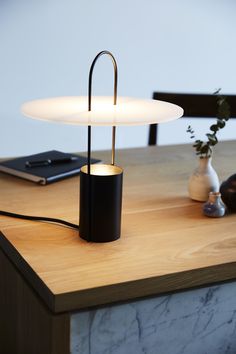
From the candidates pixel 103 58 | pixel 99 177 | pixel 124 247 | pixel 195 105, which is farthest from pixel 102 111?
pixel 103 58

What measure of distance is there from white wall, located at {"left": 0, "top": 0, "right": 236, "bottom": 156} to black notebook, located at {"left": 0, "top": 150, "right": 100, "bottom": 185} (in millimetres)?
1393

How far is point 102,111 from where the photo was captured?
1104 mm

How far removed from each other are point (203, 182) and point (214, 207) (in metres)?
0.11

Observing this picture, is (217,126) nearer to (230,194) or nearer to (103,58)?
(230,194)

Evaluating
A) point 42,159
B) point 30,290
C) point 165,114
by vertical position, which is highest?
point 165,114

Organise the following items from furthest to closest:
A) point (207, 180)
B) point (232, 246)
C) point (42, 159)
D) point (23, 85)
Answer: point (23, 85), point (42, 159), point (207, 180), point (232, 246)

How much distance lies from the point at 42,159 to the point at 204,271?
0.72 m

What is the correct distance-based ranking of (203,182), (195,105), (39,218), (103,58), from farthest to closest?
(103,58) < (195,105) < (203,182) < (39,218)

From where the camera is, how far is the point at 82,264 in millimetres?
1044

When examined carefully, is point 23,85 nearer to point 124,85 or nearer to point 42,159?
point 124,85

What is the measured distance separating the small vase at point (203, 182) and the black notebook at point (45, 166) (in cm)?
35

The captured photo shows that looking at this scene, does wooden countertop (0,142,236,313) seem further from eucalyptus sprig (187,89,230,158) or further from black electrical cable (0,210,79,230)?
eucalyptus sprig (187,89,230,158)

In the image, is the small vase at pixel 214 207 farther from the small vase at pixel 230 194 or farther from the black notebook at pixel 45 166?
the black notebook at pixel 45 166

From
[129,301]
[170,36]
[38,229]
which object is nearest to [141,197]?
[38,229]
